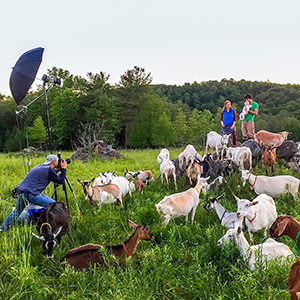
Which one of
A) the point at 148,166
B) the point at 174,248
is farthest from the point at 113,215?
the point at 148,166

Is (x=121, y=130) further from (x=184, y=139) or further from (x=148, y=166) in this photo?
(x=148, y=166)

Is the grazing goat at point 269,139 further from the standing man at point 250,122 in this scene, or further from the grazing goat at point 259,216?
the grazing goat at point 259,216

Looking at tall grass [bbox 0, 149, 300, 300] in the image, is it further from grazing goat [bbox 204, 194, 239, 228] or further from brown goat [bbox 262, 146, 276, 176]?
brown goat [bbox 262, 146, 276, 176]

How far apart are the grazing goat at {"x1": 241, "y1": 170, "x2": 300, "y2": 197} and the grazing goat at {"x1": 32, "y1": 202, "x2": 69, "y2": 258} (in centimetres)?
450

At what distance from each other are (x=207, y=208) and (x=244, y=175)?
1646 millimetres

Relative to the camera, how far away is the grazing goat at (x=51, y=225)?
13.5 feet

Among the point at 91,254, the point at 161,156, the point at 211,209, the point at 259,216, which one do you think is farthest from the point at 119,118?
the point at 91,254

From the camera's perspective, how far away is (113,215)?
19.3 feet

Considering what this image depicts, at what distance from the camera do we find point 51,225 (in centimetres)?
453

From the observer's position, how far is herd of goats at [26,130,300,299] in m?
3.73

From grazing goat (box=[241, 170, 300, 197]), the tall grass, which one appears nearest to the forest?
grazing goat (box=[241, 170, 300, 197])

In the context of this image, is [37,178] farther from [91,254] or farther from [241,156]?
[241,156]

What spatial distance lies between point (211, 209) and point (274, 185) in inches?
78.2

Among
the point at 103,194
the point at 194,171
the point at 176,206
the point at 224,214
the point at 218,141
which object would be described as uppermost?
the point at 218,141
